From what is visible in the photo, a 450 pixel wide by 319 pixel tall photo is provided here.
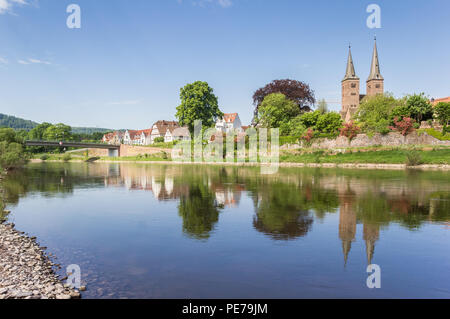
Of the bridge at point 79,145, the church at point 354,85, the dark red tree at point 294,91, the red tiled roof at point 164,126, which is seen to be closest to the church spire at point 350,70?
the church at point 354,85

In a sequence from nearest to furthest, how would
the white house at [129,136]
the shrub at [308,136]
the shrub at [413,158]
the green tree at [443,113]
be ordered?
1. the shrub at [413,158]
2. the green tree at [443,113]
3. the shrub at [308,136]
4. the white house at [129,136]

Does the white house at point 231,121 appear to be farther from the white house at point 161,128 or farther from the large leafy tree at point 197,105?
the large leafy tree at point 197,105

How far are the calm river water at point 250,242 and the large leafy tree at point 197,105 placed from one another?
49591 mm

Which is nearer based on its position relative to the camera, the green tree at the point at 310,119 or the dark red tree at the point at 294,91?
the green tree at the point at 310,119

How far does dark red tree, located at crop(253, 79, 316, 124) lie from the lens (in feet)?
259

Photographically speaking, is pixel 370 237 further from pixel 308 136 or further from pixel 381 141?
pixel 308 136

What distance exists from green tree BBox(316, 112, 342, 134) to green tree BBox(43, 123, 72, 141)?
102 m

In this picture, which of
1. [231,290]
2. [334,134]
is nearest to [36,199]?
[231,290]

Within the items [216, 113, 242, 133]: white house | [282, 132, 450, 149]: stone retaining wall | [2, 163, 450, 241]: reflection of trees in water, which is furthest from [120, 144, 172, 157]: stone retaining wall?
[2, 163, 450, 241]: reflection of trees in water

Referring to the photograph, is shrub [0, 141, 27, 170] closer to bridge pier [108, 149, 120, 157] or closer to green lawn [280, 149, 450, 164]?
green lawn [280, 149, 450, 164]

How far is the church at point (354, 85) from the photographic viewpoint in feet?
336

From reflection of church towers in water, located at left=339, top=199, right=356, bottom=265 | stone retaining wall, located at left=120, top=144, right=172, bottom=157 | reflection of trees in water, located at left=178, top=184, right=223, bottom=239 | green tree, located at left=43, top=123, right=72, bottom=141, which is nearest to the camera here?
reflection of church towers in water, located at left=339, top=199, right=356, bottom=265
